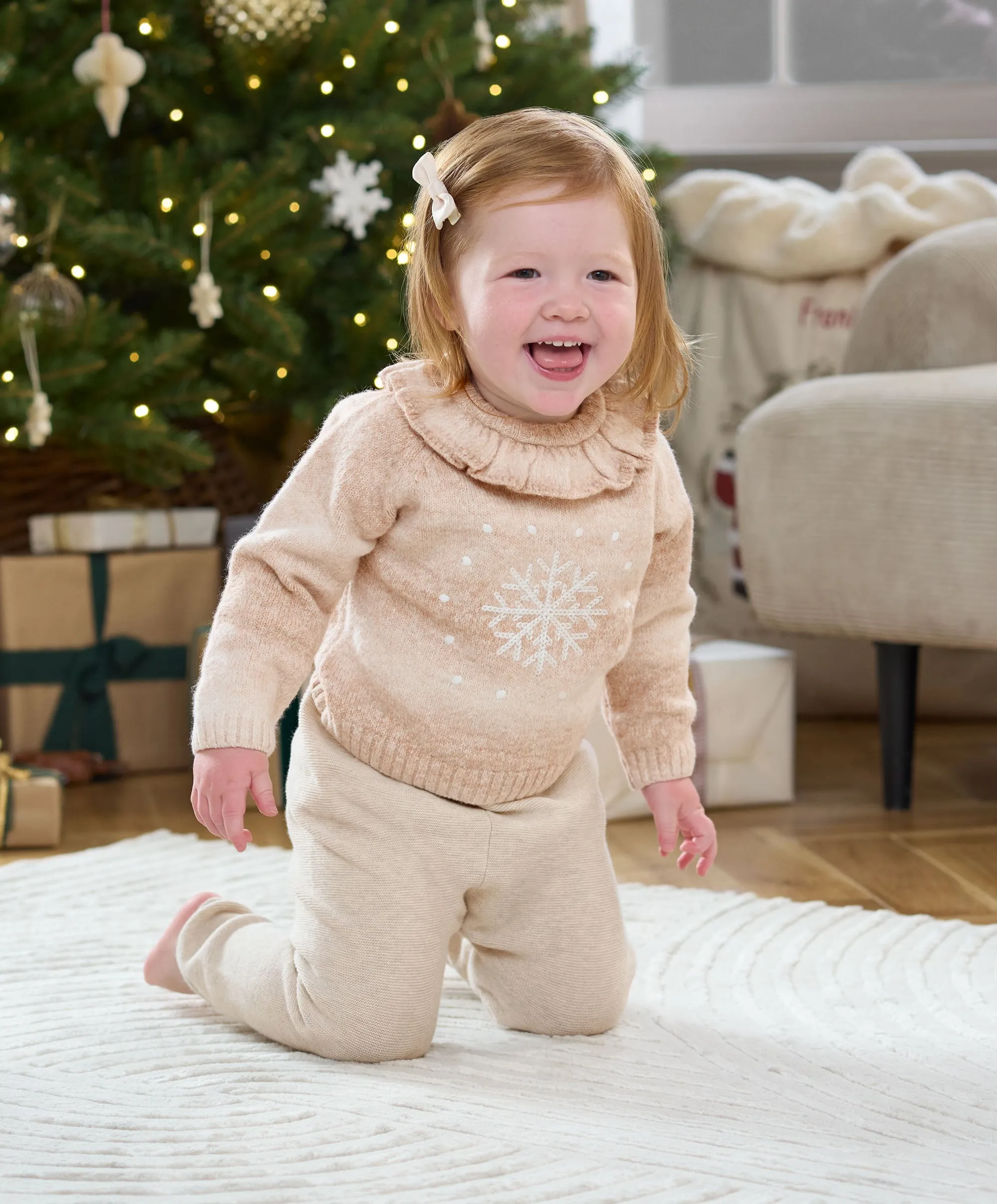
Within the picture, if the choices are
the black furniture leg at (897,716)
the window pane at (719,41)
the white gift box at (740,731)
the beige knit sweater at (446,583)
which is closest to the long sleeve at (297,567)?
the beige knit sweater at (446,583)

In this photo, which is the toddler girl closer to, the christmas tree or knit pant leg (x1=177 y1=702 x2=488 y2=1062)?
knit pant leg (x1=177 y1=702 x2=488 y2=1062)

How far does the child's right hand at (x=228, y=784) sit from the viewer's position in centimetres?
81

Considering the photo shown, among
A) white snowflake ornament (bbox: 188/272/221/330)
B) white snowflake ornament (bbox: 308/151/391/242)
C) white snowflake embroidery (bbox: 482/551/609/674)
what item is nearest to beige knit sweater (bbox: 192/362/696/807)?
white snowflake embroidery (bbox: 482/551/609/674)

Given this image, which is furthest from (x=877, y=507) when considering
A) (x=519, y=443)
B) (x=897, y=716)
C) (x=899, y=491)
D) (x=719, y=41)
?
(x=719, y=41)

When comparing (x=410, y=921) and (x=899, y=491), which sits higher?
(x=899, y=491)

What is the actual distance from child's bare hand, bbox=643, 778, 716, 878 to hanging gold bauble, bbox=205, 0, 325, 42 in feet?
3.69

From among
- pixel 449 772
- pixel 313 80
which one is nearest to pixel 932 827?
pixel 449 772

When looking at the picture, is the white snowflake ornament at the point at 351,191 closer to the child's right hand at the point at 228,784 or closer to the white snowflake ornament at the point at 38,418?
the white snowflake ornament at the point at 38,418

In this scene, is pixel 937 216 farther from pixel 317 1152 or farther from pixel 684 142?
pixel 317 1152

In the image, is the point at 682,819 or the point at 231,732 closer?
the point at 231,732

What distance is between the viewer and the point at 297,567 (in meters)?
0.86

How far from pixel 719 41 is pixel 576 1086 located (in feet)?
6.55

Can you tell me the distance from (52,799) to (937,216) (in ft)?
4.40

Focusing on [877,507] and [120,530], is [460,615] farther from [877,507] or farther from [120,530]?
[120,530]
